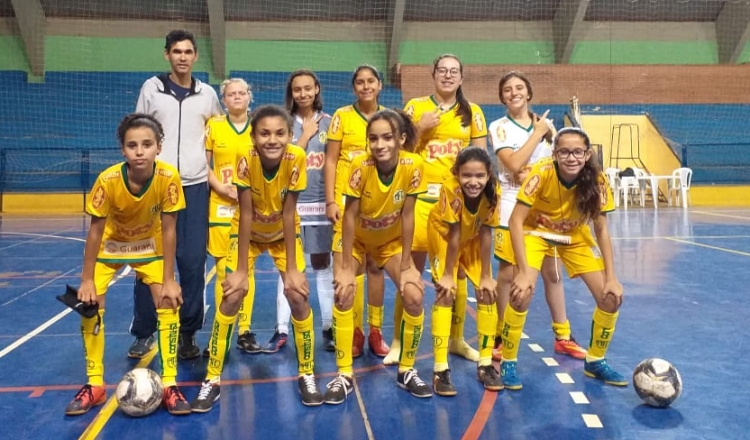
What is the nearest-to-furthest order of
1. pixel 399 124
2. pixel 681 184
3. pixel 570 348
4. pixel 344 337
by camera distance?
1. pixel 399 124
2. pixel 344 337
3. pixel 570 348
4. pixel 681 184

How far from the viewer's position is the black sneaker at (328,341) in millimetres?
4125

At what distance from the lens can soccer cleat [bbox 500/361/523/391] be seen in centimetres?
334

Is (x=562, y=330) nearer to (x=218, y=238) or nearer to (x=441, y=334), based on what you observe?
(x=441, y=334)

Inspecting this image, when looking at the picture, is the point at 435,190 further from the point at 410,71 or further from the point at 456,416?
the point at 410,71

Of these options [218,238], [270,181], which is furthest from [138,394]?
[218,238]

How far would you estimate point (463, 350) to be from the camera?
3.96m

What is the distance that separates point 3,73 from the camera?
55.1 feet

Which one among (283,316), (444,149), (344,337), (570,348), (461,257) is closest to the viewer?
(344,337)

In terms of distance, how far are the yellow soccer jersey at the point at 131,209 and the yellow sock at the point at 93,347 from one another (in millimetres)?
323

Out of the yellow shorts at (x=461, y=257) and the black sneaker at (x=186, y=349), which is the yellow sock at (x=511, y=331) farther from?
the black sneaker at (x=186, y=349)

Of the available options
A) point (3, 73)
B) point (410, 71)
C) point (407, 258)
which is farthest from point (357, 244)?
point (3, 73)

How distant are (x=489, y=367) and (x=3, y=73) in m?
17.8

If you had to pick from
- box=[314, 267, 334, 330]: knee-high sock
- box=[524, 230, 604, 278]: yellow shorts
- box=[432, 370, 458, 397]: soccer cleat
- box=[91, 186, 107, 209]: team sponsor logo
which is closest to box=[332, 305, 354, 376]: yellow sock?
box=[432, 370, 458, 397]: soccer cleat

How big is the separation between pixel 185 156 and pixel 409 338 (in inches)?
69.1
